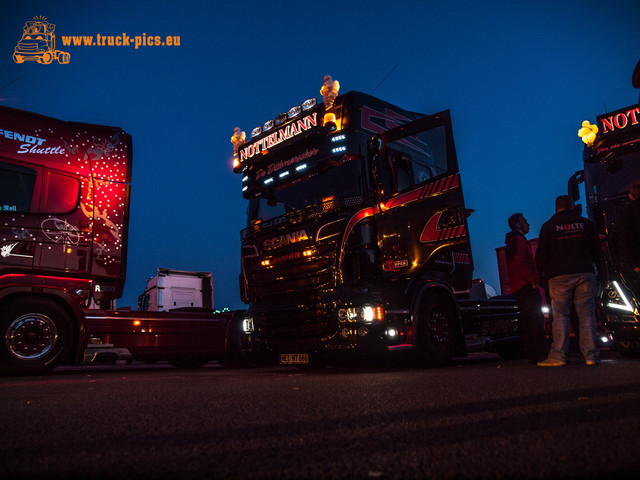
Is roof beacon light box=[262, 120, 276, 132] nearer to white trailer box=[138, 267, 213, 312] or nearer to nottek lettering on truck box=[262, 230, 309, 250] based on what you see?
nottek lettering on truck box=[262, 230, 309, 250]

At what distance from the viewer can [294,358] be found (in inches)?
244

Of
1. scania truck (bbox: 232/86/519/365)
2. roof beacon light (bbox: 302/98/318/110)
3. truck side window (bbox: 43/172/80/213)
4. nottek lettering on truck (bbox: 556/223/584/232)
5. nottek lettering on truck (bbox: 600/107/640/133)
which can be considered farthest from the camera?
roof beacon light (bbox: 302/98/318/110)

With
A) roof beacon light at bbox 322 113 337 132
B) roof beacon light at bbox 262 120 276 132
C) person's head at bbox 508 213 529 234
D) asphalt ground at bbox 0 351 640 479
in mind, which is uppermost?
roof beacon light at bbox 262 120 276 132

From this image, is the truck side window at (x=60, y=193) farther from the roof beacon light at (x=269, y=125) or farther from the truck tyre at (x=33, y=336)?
the roof beacon light at (x=269, y=125)

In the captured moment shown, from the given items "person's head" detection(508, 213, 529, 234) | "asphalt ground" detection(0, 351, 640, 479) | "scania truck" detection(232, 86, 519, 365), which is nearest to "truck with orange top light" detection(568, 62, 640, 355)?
"person's head" detection(508, 213, 529, 234)

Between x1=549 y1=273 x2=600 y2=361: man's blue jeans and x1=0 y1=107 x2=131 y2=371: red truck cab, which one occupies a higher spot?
x1=0 y1=107 x2=131 y2=371: red truck cab

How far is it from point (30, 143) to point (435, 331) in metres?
6.43

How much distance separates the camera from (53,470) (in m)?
1.56

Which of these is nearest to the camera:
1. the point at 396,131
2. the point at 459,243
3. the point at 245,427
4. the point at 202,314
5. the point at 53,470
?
the point at 53,470

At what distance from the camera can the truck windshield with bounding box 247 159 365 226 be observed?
618cm

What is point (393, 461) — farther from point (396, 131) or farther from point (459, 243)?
point (396, 131)

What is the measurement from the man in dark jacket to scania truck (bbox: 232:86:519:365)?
3.44 feet

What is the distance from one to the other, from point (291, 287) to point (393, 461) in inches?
196

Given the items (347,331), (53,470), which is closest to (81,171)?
(347,331)
